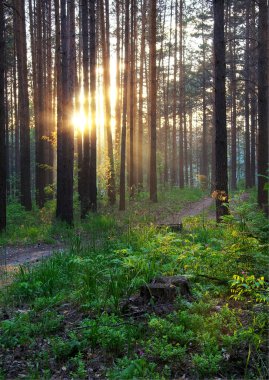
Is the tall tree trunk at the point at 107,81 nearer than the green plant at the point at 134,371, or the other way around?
the green plant at the point at 134,371

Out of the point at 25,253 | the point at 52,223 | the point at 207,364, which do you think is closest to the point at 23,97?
the point at 52,223

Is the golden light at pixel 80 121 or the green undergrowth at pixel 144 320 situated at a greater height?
the golden light at pixel 80 121

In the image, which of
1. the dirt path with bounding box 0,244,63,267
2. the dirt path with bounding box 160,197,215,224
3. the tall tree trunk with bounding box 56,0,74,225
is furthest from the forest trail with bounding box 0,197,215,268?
the dirt path with bounding box 160,197,215,224

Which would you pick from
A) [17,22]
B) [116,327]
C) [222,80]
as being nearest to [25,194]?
[17,22]

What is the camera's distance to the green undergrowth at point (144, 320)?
352 cm

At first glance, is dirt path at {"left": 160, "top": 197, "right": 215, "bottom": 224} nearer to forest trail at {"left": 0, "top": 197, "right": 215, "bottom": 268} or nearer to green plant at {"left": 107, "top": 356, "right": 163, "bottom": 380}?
forest trail at {"left": 0, "top": 197, "right": 215, "bottom": 268}

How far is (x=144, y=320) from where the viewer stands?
4414 millimetres

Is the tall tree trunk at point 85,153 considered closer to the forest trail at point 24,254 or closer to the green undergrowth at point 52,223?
the green undergrowth at point 52,223

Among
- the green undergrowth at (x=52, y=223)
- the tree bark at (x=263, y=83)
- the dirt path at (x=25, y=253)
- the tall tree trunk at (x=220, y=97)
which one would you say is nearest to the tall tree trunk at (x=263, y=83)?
the tree bark at (x=263, y=83)

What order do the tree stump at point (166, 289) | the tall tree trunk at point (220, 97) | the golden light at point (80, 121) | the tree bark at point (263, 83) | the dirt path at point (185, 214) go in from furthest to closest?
the golden light at point (80, 121) → the dirt path at point (185, 214) → the tree bark at point (263, 83) → the tall tree trunk at point (220, 97) → the tree stump at point (166, 289)

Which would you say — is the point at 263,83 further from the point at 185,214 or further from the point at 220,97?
the point at 185,214

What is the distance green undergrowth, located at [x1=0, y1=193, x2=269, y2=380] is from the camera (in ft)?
11.5

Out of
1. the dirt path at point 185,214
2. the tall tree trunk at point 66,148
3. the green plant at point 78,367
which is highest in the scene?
the tall tree trunk at point 66,148

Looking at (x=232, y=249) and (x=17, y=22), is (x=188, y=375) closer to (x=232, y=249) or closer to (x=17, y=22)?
(x=232, y=249)
